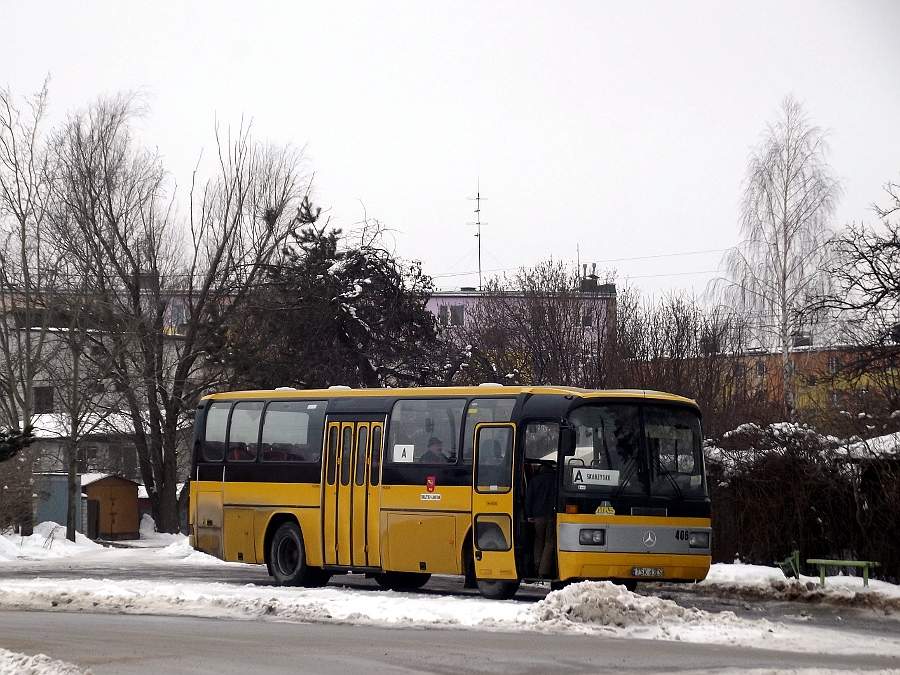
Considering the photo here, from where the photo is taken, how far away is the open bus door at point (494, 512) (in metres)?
17.4

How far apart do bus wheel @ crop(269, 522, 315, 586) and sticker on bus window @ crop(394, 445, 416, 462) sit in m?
2.29

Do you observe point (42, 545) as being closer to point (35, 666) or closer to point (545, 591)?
point (545, 591)

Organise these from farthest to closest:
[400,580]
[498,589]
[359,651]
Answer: [400,580]
[498,589]
[359,651]

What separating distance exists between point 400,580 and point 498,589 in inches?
115

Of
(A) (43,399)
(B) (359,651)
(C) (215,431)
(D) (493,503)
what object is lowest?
(B) (359,651)

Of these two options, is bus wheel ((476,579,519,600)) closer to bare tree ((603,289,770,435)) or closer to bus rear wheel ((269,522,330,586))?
bus rear wheel ((269,522,330,586))

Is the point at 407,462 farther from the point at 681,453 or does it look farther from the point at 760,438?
the point at 760,438

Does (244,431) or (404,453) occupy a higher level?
(244,431)

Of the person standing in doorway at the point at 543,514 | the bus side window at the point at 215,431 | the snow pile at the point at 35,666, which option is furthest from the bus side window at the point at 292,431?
the snow pile at the point at 35,666

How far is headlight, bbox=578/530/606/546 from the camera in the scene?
54.7 ft

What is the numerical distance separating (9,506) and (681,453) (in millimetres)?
20202

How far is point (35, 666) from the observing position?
994 centimetres

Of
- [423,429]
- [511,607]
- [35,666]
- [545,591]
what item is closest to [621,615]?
[511,607]

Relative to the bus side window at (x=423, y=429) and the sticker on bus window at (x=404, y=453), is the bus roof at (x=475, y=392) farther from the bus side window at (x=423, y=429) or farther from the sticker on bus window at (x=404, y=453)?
the sticker on bus window at (x=404, y=453)
